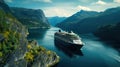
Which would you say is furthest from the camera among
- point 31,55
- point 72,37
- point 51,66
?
point 72,37

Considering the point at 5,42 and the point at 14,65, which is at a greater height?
the point at 5,42

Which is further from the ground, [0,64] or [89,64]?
[0,64]

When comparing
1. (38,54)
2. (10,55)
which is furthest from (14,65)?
(38,54)

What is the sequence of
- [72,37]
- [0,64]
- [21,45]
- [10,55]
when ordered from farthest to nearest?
[72,37] → [21,45] → [10,55] → [0,64]

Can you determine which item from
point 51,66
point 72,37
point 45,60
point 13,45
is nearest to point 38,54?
point 45,60

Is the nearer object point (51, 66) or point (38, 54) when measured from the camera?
point (38, 54)

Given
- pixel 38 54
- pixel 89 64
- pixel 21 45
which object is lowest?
→ pixel 89 64

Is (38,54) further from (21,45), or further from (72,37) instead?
(72,37)

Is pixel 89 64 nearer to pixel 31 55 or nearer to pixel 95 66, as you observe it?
pixel 95 66

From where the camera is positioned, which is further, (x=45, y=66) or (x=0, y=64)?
(x=45, y=66)
